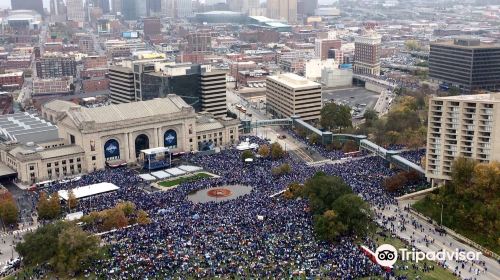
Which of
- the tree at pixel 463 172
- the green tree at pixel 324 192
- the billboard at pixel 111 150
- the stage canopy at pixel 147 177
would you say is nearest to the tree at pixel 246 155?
the stage canopy at pixel 147 177

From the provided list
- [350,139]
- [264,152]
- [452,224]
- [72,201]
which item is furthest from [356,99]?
[72,201]

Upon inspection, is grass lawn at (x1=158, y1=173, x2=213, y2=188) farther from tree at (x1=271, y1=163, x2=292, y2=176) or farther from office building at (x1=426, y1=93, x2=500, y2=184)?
office building at (x1=426, y1=93, x2=500, y2=184)

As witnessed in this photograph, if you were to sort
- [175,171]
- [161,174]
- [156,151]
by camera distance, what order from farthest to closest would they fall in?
1. [156,151]
2. [175,171]
3. [161,174]

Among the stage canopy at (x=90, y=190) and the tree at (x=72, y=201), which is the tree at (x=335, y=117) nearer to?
the stage canopy at (x=90, y=190)

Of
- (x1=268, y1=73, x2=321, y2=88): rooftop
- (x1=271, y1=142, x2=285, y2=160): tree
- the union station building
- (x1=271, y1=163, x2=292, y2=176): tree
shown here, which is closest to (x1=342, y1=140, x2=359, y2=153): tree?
(x1=271, y1=142, x2=285, y2=160): tree

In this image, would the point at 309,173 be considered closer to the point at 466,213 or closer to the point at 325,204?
the point at 325,204

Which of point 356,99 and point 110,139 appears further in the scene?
point 356,99

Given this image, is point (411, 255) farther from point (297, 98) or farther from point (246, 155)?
point (297, 98)
